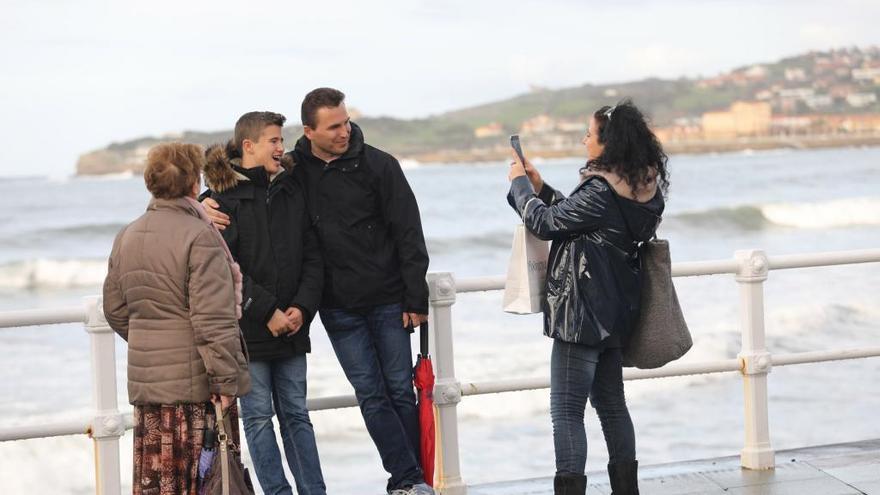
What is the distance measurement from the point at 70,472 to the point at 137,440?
6938 millimetres

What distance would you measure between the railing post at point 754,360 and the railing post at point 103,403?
2708 millimetres

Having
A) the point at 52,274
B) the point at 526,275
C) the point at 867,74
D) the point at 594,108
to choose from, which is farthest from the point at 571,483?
the point at 867,74

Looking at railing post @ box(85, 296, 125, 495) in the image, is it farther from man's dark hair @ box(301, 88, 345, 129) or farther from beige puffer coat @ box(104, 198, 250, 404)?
man's dark hair @ box(301, 88, 345, 129)

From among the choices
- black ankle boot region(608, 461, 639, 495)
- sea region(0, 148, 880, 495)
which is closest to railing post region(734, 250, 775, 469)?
black ankle boot region(608, 461, 639, 495)

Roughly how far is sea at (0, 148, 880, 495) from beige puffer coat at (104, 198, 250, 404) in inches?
190

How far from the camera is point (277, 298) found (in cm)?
466

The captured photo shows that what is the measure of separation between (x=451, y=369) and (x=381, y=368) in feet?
1.44

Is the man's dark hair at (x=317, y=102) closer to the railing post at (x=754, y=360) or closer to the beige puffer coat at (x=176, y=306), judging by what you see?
the beige puffer coat at (x=176, y=306)

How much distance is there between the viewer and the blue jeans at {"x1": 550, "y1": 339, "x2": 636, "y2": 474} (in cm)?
458

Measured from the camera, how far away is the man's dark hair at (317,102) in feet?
15.5

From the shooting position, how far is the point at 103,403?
4.88m

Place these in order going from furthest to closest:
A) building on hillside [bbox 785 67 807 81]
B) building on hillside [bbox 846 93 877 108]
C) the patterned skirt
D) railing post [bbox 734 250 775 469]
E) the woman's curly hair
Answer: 1. building on hillside [bbox 846 93 877 108]
2. building on hillside [bbox 785 67 807 81]
3. railing post [bbox 734 250 775 469]
4. the woman's curly hair
5. the patterned skirt

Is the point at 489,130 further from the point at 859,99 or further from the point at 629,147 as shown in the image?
the point at 629,147

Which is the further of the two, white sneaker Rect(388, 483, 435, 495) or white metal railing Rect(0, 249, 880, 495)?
white sneaker Rect(388, 483, 435, 495)
